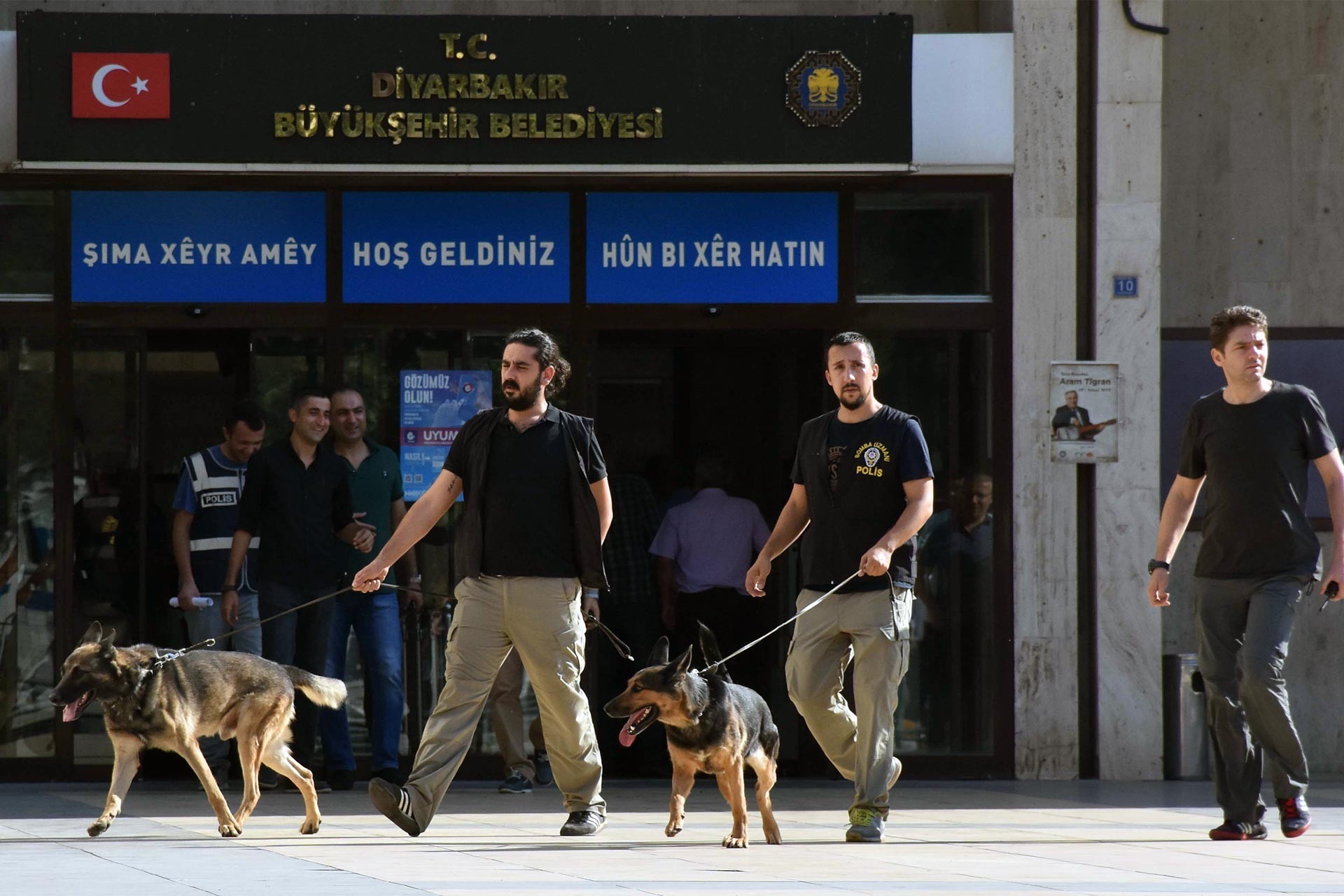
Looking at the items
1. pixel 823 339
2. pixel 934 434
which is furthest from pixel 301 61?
pixel 934 434

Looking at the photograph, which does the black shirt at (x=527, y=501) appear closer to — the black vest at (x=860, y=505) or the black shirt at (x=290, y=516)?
the black vest at (x=860, y=505)

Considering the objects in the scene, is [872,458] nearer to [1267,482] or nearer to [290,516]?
[1267,482]

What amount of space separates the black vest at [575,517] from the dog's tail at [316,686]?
106 centimetres

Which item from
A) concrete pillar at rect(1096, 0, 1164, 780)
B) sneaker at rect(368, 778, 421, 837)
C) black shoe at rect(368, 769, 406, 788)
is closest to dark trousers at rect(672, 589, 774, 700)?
black shoe at rect(368, 769, 406, 788)

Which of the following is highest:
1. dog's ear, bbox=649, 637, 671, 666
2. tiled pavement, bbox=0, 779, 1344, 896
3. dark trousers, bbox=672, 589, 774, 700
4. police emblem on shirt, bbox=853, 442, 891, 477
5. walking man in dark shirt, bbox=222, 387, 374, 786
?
police emblem on shirt, bbox=853, 442, 891, 477

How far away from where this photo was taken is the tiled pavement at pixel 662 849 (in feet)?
20.9

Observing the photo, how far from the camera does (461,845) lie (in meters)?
7.67

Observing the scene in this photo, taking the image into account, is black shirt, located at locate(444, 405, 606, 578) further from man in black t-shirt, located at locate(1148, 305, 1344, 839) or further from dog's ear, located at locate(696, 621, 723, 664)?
man in black t-shirt, located at locate(1148, 305, 1344, 839)

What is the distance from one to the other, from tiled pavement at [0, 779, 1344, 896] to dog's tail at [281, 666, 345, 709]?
574 millimetres

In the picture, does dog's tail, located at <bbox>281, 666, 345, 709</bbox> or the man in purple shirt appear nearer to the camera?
dog's tail, located at <bbox>281, 666, 345, 709</bbox>

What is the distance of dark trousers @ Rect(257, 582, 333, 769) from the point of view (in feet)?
33.1

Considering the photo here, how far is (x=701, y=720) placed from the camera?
24.3 ft

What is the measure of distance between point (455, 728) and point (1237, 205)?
6545 millimetres

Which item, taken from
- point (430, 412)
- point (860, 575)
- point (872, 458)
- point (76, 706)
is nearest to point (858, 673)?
point (860, 575)
